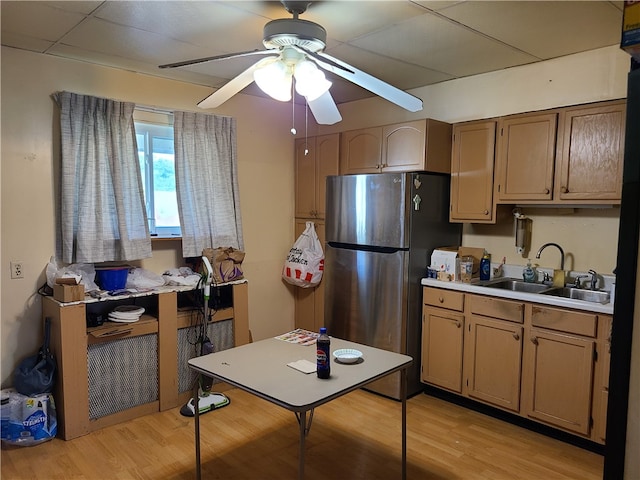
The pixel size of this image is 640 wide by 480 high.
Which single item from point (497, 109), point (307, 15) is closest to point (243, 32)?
point (307, 15)

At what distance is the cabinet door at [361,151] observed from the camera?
12.3ft

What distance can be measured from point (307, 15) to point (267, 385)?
1.85 metres

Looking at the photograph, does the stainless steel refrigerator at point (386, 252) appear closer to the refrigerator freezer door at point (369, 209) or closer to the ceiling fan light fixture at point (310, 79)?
the refrigerator freezer door at point (369, 209)

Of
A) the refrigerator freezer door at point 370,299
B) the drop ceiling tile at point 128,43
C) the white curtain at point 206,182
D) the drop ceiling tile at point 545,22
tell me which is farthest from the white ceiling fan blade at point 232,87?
the refrigerator freezer door at point 370,299

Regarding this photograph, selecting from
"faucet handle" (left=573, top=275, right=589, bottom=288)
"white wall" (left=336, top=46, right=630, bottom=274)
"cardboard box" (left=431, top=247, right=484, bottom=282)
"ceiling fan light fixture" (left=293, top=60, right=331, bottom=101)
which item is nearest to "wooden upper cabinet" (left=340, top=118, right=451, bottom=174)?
"white wall" (left=336, top=46, right=630, bottom=274)

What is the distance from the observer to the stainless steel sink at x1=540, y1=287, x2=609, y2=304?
2.92 metres

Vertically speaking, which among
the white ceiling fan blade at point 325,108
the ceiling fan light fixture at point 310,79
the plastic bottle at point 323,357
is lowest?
the plastic bottle at point 323,357

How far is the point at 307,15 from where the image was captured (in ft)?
7.83

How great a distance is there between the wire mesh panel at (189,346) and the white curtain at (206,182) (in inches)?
23.6

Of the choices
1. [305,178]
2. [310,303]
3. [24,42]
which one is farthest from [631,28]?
[310,303]

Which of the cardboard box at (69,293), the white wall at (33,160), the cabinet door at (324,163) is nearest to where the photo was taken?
the cardboard box at (69,293)

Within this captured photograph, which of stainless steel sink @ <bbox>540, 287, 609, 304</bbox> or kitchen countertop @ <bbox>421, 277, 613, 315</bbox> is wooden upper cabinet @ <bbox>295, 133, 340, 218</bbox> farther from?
stainless steel sink @ <bbox>540, 287, 609, 304</bbox>

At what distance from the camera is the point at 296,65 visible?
2.25m

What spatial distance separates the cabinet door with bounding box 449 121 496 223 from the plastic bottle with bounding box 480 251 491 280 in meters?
0.32
